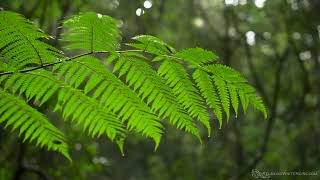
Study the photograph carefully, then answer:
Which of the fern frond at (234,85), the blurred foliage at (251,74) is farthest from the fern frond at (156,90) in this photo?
A: the blurred foliage at (251,74)

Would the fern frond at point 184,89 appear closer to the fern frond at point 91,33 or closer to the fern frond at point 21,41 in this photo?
the fern frond at point 91,33

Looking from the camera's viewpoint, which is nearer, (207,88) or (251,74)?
(207,88)

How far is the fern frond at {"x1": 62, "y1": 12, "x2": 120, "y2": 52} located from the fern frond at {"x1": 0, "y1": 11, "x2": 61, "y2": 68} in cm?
8

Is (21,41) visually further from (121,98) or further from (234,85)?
(234,85)

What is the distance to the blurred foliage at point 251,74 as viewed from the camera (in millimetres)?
4312

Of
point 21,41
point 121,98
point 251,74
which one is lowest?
point 251,74

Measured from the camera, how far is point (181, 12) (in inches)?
348

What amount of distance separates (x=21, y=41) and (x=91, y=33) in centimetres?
22

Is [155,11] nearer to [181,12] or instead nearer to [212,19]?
[181,12]

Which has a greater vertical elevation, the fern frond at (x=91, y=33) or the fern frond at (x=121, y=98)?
the fern frond at (x=91, y=33)

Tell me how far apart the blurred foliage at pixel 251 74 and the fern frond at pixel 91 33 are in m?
2.17

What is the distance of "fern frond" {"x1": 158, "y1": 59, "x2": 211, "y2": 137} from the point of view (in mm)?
1235

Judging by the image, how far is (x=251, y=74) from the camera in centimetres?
765

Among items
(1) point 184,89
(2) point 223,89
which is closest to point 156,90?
(1) point 184,89
